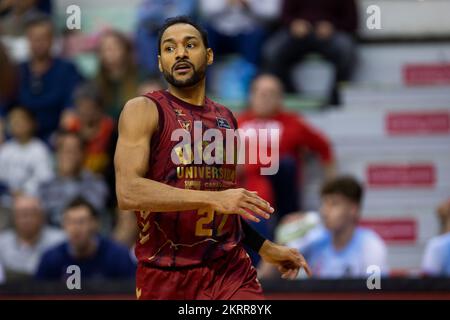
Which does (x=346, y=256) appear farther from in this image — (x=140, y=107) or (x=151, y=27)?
(x=140, y=107)

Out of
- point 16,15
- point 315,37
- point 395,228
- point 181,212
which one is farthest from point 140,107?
point 16,15

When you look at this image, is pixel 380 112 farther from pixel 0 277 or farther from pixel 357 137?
pixel 0 277

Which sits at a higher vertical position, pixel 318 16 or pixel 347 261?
pixel 318 16

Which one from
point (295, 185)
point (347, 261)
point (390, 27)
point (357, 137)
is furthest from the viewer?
point (390, 27)

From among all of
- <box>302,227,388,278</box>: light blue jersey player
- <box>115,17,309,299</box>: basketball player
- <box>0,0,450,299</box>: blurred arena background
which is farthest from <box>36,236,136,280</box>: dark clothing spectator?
<box>115,17,309,299</box>: basketball player

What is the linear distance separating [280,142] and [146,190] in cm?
493

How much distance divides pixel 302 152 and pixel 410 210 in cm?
114

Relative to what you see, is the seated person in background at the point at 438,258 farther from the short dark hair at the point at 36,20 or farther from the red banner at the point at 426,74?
the short dark hair at the point at 36,20

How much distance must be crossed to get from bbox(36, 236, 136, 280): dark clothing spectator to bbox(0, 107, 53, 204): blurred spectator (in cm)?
154

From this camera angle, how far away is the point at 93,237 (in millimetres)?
8516

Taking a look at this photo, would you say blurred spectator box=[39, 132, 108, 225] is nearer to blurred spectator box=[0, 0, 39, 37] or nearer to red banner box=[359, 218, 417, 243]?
blurred spectator box=[0, 0, 39, 37]

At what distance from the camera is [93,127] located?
9922mm

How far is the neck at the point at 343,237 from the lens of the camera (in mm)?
8359
